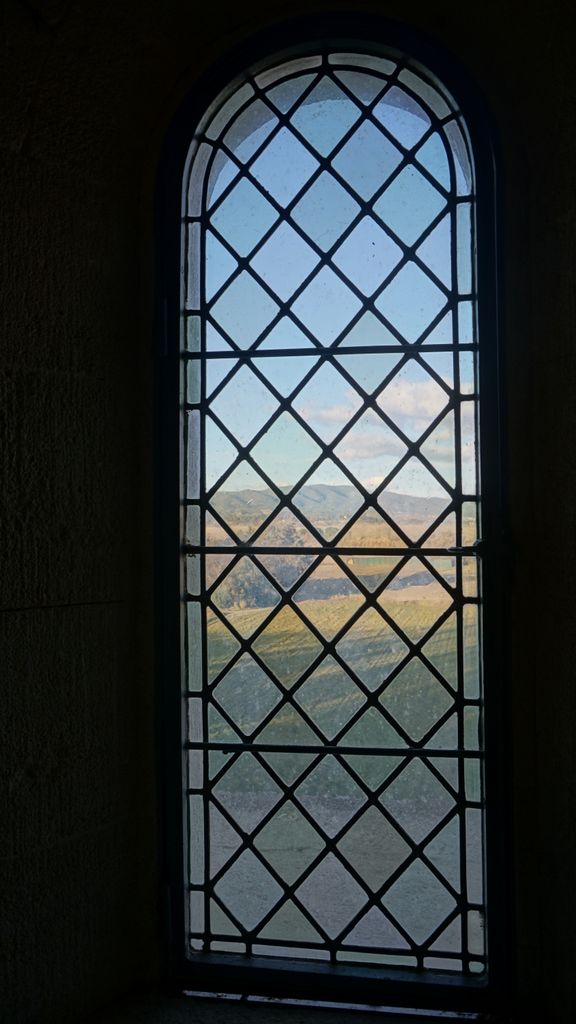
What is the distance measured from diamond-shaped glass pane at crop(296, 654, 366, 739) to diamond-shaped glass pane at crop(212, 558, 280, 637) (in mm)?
194

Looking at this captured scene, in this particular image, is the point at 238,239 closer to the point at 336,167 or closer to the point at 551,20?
the point at 336,167

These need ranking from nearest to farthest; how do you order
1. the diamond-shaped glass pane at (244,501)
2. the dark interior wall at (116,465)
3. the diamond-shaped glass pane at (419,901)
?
the dark interior wall at (116,465), the diamond-shaped glass pane at (419,901), the diamond-shaped glass pane at (244,501)

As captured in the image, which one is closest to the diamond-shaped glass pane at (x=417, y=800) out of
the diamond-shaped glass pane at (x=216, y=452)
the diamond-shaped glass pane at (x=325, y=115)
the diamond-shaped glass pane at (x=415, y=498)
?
the diamond-shaped glass pane at (x=415, y=498)

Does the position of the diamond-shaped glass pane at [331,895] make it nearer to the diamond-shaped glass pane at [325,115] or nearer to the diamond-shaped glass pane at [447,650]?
the diamond-shaped glass pane at [447,650]

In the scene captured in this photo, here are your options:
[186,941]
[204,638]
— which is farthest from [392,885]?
[204,638]

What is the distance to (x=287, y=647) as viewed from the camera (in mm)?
2115

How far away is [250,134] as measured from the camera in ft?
7.18

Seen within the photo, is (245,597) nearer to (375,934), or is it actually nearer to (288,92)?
(375,934)

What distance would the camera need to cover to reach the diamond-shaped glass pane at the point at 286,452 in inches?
83.3

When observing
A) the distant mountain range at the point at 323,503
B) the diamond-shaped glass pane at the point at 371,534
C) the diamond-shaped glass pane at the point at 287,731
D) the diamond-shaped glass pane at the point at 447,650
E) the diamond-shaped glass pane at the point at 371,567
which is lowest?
the diamond-shaped glass pane at the point at 287,731

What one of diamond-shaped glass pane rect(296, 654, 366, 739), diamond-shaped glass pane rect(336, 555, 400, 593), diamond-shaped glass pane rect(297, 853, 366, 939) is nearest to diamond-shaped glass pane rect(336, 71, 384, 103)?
diamond-shaped glass pane rect(336, 555, 400, 593)

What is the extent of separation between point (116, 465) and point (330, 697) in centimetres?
77

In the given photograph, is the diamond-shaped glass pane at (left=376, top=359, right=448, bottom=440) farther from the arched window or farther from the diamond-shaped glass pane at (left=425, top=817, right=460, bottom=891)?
the diamond-shaped glass pane at (left=425, top=817, right=460, bottom=891)

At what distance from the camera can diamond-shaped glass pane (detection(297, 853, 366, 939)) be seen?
2066mm
